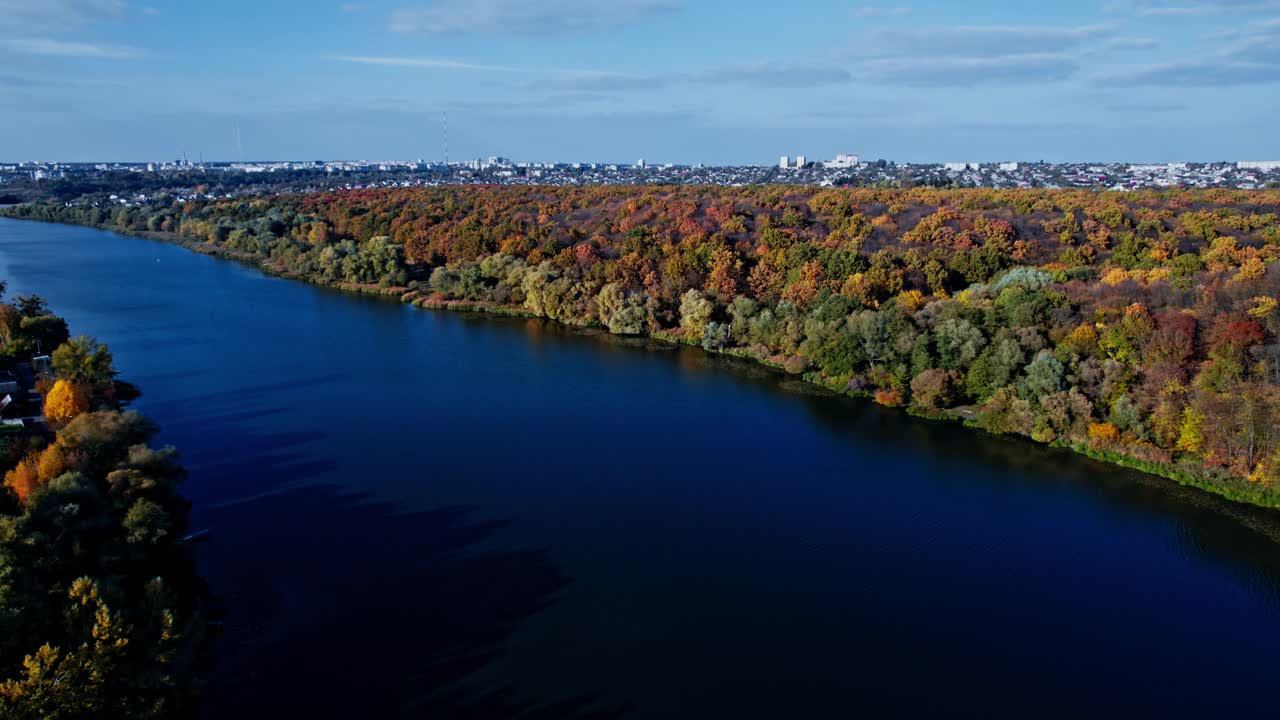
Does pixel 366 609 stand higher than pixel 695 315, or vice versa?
pixel 695 315

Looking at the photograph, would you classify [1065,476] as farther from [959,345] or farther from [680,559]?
[680,559]

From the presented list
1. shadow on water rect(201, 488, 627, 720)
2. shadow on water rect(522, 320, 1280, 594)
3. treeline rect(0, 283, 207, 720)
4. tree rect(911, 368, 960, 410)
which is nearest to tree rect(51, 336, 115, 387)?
treeline rect(0, 283, 207, 720)

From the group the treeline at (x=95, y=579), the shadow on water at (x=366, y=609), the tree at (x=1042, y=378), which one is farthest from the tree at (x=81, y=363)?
the tree at (x=1042, y=378)

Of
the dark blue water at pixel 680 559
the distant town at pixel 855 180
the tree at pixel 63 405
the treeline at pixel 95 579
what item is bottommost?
the dark blue water at pixel 680 559

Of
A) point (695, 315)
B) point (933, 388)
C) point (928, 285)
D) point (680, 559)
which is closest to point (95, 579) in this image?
point (680, 559)

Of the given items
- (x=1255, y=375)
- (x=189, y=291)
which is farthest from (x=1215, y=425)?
(x=189, y=291)

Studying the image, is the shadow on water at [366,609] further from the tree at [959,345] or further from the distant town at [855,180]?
the distant town at [855,180]

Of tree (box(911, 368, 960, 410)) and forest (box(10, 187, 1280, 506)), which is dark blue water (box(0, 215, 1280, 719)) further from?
forest (box(10, 187, 1280, 506))
